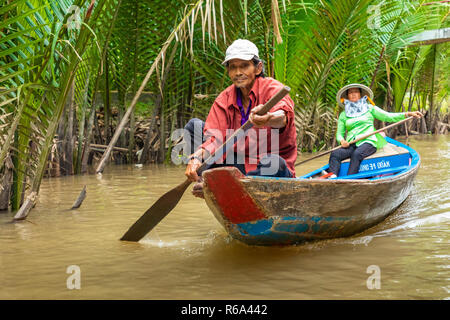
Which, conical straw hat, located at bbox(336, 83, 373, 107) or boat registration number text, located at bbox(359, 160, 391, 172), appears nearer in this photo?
boat registration number text, located at bbox(359, 160, 391, 172)

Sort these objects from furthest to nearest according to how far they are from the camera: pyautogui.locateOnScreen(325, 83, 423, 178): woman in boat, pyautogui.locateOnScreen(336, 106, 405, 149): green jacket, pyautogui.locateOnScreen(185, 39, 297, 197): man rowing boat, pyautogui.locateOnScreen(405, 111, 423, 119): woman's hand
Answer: pyautogui.locateOnScreen(336, 106, 405, 149): green jacket
pyautogui.locateOnScreen(325, 83, 423, 178): woman in boat
pyautogui.locateOnScreen(405, 111, 423, 119): woman's hand
pyautogui.locateOnScreen(185, 39, 297, 197): man rowing boat

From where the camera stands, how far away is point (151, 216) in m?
3.03

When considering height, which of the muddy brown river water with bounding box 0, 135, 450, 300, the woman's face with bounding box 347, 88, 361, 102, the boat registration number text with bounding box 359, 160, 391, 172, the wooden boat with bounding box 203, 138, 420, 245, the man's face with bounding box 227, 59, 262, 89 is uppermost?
the man's face with bounding box 227, 59, 262, 89

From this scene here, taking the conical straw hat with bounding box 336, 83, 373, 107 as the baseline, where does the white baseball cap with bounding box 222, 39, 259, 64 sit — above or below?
above

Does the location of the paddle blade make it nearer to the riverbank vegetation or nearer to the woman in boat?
the riverbank vegetation

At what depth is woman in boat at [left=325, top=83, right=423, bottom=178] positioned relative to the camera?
190 inches


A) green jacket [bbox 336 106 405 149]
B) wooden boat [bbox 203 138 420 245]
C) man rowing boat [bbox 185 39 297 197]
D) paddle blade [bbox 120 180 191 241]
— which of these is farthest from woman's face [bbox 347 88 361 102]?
paddle blade [bbox 120 180 191 241]

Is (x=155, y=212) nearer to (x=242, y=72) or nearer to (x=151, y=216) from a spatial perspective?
(x=151, y=216)

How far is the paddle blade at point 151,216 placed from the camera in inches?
117

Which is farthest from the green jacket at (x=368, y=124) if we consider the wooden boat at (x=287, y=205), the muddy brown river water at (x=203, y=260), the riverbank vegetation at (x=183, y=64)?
the wooden boat at (x=287, y=205)

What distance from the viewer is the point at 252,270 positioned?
94.4 inches
